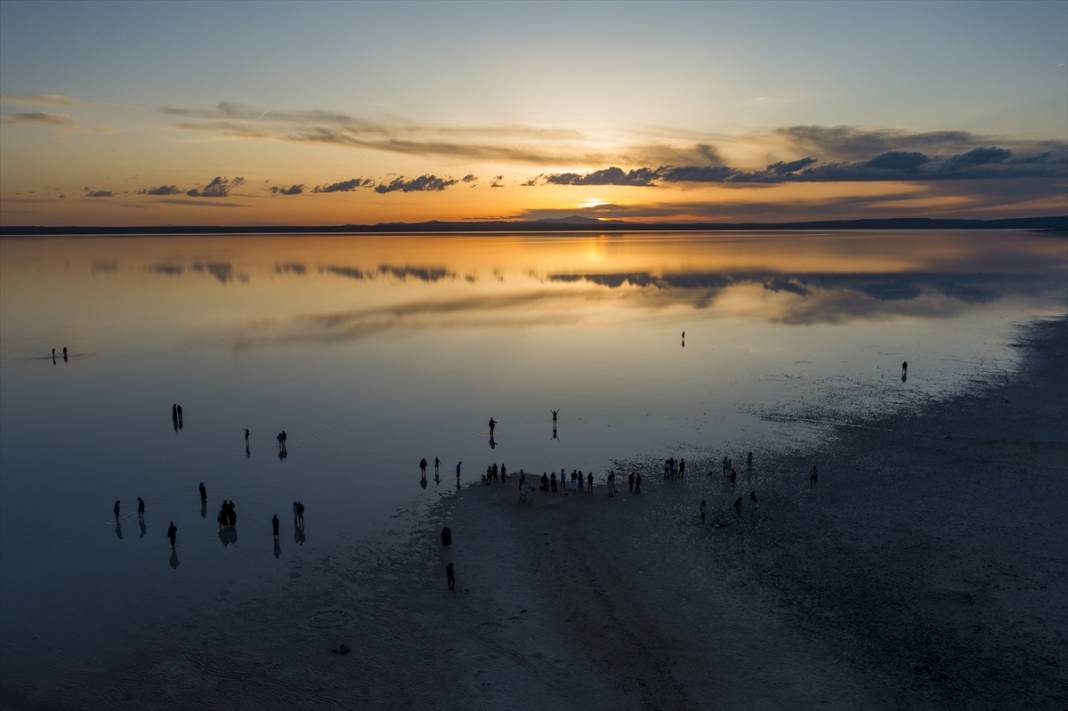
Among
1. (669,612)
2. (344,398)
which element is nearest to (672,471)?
(669,612)

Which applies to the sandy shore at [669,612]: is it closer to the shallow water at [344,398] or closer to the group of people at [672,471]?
the group of people at [672,471]

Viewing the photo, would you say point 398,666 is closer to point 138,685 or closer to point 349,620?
point 349,620

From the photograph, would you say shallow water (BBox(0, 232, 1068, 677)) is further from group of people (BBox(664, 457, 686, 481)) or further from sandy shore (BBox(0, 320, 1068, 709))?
group of people (BBox(664, 457, 686, 481))

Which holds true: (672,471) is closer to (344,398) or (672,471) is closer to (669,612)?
(669,612)

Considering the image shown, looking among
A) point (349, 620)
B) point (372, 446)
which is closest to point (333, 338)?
point (372, 446)

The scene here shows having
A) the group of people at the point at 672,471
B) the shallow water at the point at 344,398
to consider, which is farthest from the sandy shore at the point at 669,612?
the shallow water at the point at 344,398

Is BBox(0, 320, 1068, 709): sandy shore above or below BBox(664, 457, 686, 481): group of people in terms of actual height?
below

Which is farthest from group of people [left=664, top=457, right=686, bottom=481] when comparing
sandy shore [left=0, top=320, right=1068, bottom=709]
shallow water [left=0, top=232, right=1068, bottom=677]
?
shallow water [left=0, top=232, right=1068, bottom=677]
